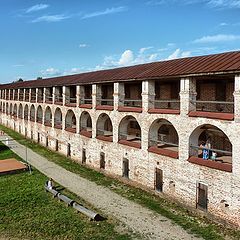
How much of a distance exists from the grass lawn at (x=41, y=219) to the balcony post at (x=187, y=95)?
26.4 feet

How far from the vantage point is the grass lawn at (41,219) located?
17.2 meters

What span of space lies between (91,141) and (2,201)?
10.8 m

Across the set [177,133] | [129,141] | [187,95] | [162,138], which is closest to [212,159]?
[177,133]

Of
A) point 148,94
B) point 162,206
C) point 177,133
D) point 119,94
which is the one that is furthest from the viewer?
point 119,94

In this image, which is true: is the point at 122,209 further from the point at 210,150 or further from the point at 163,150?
the point at 210,150

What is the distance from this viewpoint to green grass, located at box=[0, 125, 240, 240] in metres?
17.1

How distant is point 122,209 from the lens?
20.6 m

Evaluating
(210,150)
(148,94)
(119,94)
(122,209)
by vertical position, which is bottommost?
(122,209)

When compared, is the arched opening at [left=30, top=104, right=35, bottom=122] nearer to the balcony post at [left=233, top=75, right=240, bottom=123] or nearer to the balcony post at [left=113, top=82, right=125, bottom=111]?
the balcony post at [left=113, top=82, right=125, bottom=111]

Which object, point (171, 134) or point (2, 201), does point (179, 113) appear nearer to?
point (171, 134)

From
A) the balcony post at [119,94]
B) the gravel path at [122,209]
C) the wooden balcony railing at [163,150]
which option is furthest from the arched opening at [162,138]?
the balcony post at [119,94]

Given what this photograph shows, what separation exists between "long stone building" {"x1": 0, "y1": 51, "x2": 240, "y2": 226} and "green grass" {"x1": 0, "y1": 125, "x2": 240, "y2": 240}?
62cm

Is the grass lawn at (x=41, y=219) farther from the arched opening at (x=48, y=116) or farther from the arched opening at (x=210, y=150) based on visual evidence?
the arched opening at (x=48, y=116)

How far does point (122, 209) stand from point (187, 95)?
26.8ft
